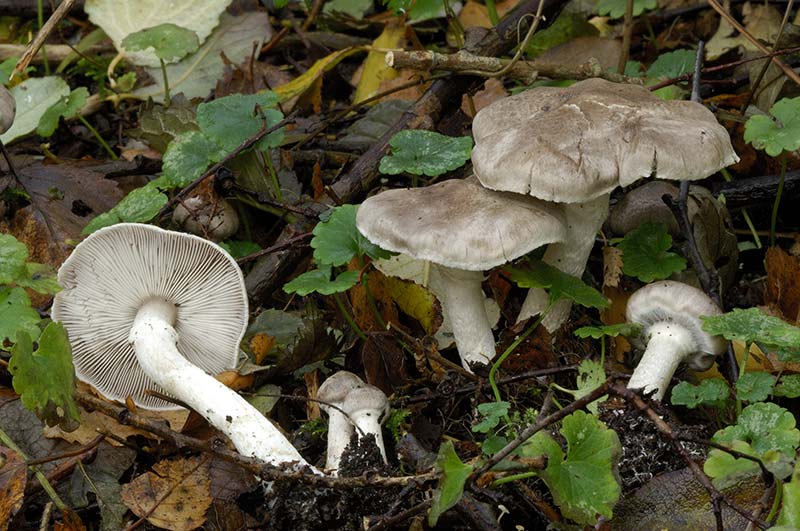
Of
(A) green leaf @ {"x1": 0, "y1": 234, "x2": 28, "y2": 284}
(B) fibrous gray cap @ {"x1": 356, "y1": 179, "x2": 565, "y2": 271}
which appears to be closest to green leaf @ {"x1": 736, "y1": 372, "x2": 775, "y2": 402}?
(B) fibrous gray cap @ {"x1": 356, "y1": 179, "x2": 565, "y2": 271}

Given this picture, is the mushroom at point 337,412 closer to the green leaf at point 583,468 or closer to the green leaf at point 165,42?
the green leaf at point 583,468

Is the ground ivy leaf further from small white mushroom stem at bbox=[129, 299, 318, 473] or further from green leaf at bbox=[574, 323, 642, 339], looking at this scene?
green leaf at bbox=[574, 323, 642, 339]

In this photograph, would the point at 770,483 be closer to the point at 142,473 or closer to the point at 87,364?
the point at 142,473

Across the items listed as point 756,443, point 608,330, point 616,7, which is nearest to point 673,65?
point 616,7

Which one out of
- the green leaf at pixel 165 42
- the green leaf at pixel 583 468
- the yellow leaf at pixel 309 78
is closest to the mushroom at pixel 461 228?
the green leaf at pixel 583 468

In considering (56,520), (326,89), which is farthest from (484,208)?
(326,89)

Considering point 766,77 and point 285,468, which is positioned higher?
point 766,77
